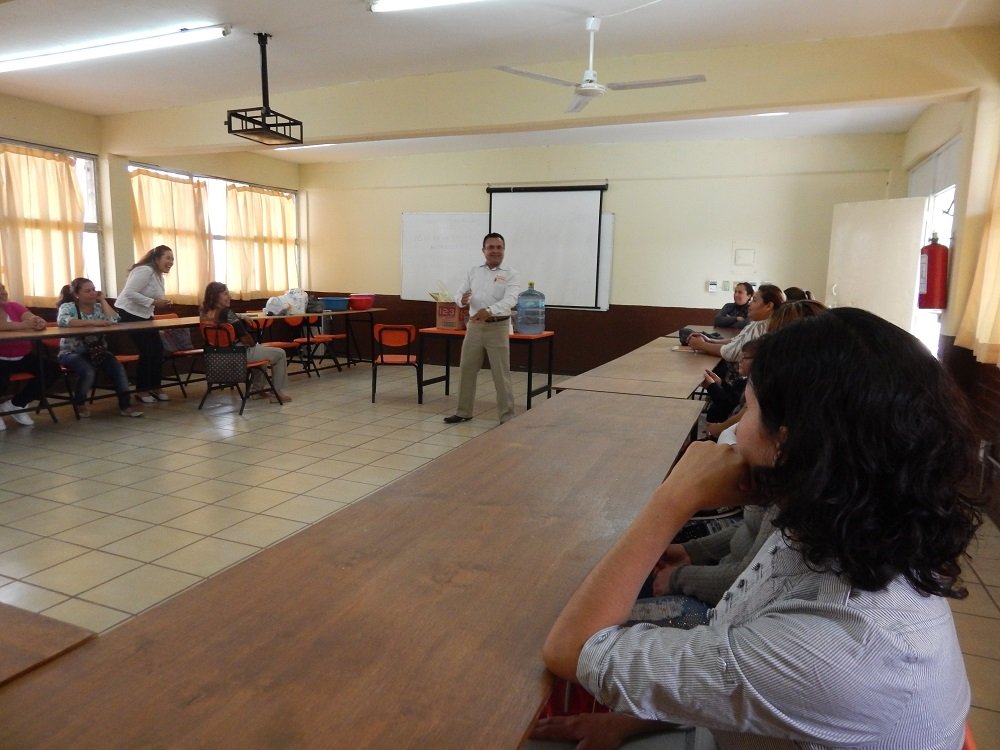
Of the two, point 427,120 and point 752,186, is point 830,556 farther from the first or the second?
point 752,186

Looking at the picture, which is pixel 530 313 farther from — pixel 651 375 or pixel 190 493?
pixel 190 493

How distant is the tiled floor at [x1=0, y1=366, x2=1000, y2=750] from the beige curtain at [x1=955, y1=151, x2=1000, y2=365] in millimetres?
925

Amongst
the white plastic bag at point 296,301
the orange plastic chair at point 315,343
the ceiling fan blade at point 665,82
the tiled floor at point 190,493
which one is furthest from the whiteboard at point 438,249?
the ceiling fan blade at point 665,82

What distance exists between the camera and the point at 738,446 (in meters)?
0.85

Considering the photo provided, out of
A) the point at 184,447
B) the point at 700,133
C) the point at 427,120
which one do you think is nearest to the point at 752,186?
the point at 700,133

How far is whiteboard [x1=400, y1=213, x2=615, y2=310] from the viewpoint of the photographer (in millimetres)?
7727

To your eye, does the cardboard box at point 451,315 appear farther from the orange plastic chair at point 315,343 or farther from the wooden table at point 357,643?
the wooden table at point 357,643

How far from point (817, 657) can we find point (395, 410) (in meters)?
5.31

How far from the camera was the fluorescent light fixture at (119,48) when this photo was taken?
14.1ft

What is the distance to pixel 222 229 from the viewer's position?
26.3ft

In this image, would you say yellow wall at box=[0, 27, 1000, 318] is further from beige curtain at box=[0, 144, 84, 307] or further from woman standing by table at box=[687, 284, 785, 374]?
woman standing by table at box=[687, 284, 785, 374]

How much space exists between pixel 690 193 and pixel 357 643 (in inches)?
283

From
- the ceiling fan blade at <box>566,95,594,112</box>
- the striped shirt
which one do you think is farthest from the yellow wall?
the striped shirt

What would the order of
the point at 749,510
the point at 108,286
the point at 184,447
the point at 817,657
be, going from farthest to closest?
the point at 108,286 < the point at 184,447 < the point at 749,510 < the point at 817,657
